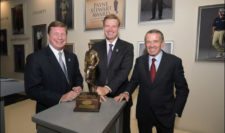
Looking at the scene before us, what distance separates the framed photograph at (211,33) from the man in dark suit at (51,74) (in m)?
1.96

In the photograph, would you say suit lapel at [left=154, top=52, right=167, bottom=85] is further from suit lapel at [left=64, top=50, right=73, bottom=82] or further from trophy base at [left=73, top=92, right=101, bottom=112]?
suit lapel at [left=64, top=50, right=73, bottom=82]

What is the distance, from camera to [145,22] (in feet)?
10.4

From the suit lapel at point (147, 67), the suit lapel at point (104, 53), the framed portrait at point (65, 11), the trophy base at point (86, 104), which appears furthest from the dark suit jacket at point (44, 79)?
the framed portrait at point (65, 11)

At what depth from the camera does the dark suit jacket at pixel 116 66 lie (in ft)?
6.25

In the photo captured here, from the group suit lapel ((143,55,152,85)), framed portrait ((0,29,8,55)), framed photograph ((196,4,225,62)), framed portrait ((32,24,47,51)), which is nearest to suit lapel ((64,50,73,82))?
suit lapel ((143,55,152,85))

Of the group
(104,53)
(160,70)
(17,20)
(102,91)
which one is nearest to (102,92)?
(102,91)

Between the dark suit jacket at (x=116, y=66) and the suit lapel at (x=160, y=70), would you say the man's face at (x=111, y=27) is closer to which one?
the dark suit jacket at (x=116, y=66)

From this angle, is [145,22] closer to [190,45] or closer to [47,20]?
[190,45]

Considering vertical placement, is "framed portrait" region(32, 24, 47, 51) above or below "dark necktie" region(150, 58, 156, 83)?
above

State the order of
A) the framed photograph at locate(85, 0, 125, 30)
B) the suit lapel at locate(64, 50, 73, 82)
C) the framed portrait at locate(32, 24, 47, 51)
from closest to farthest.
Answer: the suit lapel at locate(64, 50, 73, 82) → the framed photograph at locate(85, 0, 125, 30) → the framed portrait at locate(32, 24, 47, 51)

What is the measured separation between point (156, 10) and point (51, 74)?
2106 mm

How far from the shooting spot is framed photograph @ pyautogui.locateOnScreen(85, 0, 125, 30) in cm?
341

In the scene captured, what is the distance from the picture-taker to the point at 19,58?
5.15 metres

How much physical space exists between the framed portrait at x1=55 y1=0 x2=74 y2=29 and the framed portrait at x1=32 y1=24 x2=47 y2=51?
0.58 m
